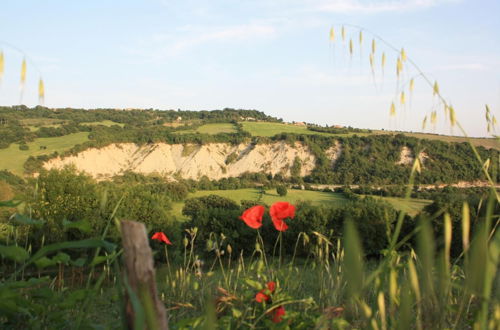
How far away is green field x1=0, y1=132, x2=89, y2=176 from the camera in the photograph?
60.6 meters

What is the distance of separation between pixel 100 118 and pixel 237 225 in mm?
78884

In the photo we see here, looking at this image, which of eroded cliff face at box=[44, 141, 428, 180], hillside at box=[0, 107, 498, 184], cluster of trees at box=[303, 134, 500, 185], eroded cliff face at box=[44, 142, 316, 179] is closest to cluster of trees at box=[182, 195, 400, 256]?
cluster of trees at box=[303, 134, 500, 185]

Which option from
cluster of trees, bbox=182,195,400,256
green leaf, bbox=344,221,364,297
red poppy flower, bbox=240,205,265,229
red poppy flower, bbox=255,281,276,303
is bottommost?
cluster of trees, bbox=182,195,400,256

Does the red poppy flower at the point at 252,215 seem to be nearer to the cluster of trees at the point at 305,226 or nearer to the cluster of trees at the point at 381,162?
the cluster of trees at the point at 305,226

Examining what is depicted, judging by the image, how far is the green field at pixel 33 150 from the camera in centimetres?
6062

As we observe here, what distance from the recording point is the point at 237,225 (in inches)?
975

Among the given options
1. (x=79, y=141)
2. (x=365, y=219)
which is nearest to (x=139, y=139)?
(x=79, y=141)

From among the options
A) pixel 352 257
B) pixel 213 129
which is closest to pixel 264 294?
pixel 352 257

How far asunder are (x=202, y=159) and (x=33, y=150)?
33526 mm

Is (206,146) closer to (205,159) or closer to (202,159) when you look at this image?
(205,159)

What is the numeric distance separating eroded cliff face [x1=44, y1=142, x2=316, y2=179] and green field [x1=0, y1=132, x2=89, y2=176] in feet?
23.3

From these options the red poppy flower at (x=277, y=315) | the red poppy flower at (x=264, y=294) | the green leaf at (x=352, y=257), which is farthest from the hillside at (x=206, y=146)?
the green leaf at (x=352, y=257)

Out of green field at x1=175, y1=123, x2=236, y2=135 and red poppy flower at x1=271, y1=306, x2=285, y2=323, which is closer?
red poppy flower at x1=271, y1=306, x2=285, y2=323

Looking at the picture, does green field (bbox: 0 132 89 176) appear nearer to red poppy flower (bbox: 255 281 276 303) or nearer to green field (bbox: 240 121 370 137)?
green field (bbox: 240 121 370 137)
